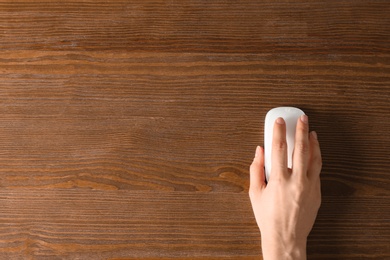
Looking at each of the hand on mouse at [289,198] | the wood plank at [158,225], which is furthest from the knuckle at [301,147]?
the wood plank at [158,225]

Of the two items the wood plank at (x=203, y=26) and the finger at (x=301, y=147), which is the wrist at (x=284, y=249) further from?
the wood plank at (x=203, y=26)

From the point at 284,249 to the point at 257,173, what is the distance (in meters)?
0.14

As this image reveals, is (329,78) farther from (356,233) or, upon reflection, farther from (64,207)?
(64,207)

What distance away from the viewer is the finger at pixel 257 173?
2.50 ft

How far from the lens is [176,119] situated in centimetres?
80

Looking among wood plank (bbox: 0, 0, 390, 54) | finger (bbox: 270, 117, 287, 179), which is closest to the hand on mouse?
finger (bbox: 270, 117, 287, 179)

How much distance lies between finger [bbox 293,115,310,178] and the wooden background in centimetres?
7

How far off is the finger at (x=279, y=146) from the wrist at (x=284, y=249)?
0.41 feet

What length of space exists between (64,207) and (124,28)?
1.19 ft

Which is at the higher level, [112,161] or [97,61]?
[97,61]

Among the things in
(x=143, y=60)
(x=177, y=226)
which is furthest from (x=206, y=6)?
(x=177, y=226)

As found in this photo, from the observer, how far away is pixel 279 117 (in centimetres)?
75

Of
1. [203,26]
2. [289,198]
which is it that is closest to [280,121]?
[289,198]

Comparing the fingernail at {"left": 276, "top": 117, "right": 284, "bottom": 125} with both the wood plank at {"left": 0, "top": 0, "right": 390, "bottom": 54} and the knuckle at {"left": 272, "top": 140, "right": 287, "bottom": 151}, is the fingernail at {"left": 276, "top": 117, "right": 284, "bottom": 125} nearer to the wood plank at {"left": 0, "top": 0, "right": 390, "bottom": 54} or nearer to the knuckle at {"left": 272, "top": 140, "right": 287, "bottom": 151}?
the knuckle at {"left": 272, "top": 140, "right": 287, "bottom": 151}
